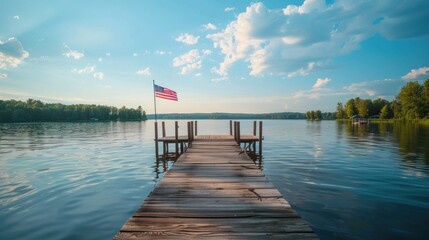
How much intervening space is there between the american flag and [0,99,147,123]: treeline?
12996 centimetres

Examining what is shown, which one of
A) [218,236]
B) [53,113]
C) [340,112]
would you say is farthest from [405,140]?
[53,113]

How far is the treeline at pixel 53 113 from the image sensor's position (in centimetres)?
11462

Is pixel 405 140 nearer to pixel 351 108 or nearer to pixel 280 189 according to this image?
pixel 280 189

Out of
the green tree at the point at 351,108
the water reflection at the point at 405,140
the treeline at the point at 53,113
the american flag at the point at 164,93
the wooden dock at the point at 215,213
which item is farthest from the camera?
the green tree at the point at 351,108

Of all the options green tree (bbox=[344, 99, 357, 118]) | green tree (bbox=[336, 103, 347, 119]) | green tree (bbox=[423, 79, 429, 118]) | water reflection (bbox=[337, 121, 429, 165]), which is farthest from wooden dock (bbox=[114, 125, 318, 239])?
green tree (bbox=[336, 103, 347, 119])

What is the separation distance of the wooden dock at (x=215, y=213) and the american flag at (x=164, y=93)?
47.1ft

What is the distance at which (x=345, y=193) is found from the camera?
9859 millimetres

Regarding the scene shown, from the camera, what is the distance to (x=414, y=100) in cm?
8756

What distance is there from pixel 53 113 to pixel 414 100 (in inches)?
7007

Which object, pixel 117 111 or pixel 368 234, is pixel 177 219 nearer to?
pixel 368 234

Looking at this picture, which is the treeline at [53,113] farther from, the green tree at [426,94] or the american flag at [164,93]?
the green tree at [426,94]

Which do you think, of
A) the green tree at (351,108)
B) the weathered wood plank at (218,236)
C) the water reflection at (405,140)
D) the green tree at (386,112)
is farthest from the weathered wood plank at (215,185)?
the green tree at (351,108)

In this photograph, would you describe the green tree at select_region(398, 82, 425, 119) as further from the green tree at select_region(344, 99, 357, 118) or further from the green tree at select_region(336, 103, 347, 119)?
the green tree at select_region(336, 103, 347, 119)

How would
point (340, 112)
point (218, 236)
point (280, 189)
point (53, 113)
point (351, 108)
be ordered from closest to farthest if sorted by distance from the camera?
point (218, 236) → point (280, 189) → point (351, 108) → point (53, 113) → point (340, 112)
